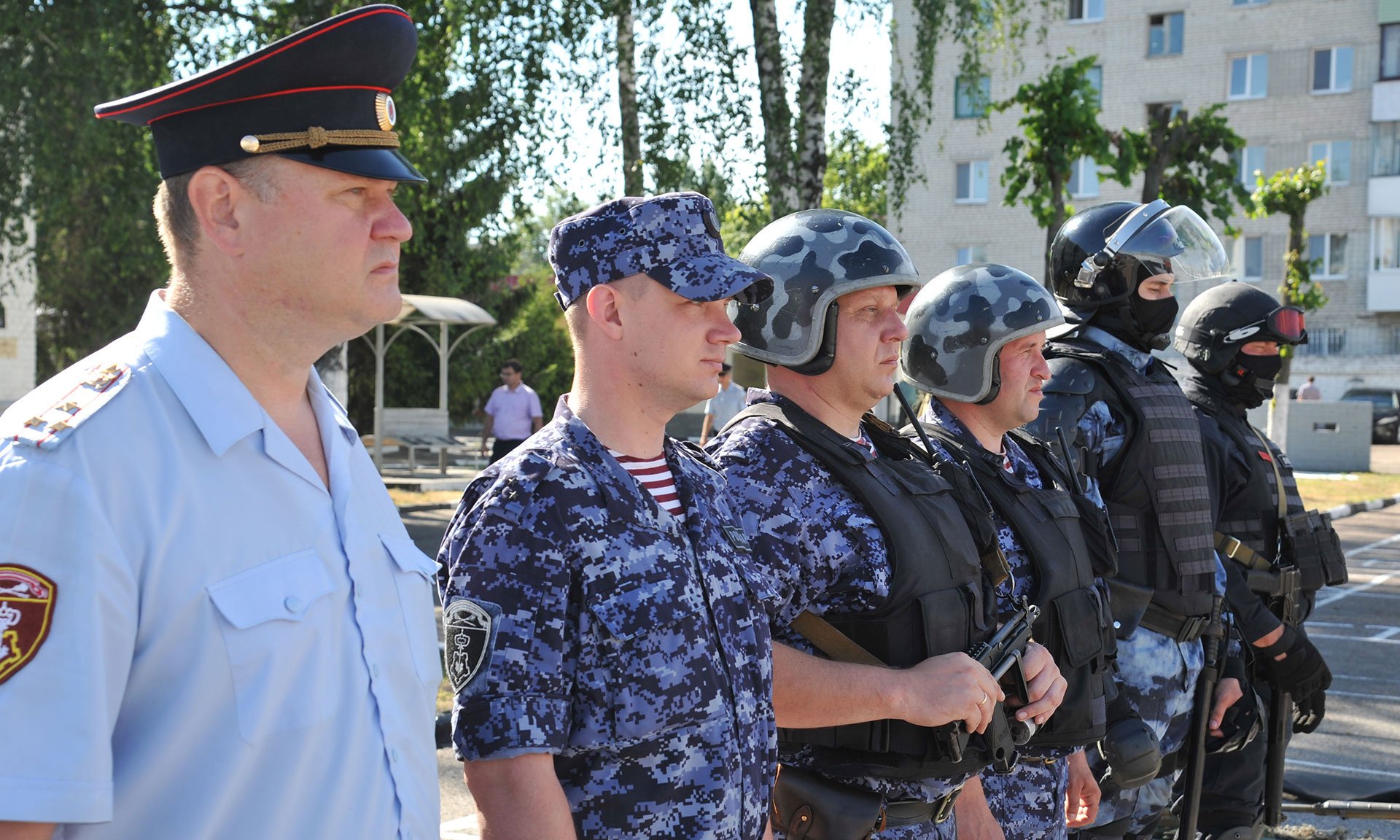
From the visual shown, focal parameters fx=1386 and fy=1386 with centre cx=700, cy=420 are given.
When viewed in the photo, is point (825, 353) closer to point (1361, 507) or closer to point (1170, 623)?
point (1170, 623)

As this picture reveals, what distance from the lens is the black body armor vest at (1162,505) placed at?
451 cm

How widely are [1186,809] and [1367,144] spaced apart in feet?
138

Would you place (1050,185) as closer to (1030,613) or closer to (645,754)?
(1030,613)

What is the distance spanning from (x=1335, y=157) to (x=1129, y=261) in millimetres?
41394

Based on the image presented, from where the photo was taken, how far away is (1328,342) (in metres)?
44.8

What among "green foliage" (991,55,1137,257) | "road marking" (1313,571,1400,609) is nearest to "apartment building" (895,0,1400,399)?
"green foliage" (991,55,1137,257)

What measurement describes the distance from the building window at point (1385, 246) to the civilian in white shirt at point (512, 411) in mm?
35023

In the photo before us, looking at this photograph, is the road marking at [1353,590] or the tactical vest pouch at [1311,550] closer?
the tactical vest pouch at [1311,550]

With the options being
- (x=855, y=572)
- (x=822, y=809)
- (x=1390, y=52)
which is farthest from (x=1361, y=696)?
(x=1390, y=52)

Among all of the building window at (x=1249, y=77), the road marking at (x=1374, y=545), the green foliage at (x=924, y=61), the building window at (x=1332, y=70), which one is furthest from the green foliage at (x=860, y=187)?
the green foliage at (x=924, y=61)

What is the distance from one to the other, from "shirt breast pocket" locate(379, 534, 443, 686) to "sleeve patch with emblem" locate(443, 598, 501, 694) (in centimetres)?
12

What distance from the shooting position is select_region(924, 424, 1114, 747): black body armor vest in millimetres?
3467

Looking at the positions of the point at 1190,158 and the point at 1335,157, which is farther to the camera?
the point at 1335,157

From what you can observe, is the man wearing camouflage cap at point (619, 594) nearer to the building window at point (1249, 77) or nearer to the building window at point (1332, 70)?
the building window at point (1249, 77)
